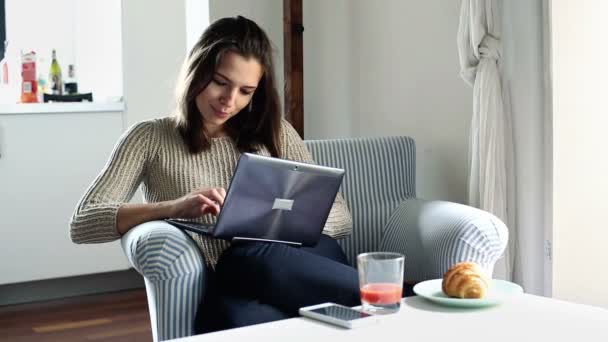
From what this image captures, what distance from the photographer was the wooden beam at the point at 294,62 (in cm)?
331

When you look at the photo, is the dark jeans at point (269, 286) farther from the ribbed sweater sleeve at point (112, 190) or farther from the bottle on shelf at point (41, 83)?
the bottle on shelf at point (41, 83)

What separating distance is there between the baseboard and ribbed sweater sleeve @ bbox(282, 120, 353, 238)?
6.47 ft

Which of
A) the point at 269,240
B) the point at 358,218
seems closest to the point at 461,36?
the point at 358,218

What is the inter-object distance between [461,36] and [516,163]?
0.45 metres

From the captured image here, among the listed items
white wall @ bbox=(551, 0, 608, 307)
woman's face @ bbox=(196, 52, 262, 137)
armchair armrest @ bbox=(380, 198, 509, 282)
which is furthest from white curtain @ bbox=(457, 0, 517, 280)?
woman's face @ bbox=(196, 52, 262, 137)

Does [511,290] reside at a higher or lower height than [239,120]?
lower

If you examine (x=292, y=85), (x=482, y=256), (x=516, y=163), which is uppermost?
(x=292, y=85)

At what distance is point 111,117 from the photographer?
4.01m

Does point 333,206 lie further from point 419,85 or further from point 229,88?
point 419,85

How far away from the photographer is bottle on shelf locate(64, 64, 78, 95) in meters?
4.18

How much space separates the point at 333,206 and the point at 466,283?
856 mm

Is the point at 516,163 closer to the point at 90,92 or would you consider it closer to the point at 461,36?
the point at 461,36

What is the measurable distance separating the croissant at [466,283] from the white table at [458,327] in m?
0.03

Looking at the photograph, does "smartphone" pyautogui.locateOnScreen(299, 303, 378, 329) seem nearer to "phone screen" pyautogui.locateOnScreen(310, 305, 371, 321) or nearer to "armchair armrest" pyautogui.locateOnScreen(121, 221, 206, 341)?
"phone screen" pyautogui.locateOnScreen(310, 305, 371, 321)
